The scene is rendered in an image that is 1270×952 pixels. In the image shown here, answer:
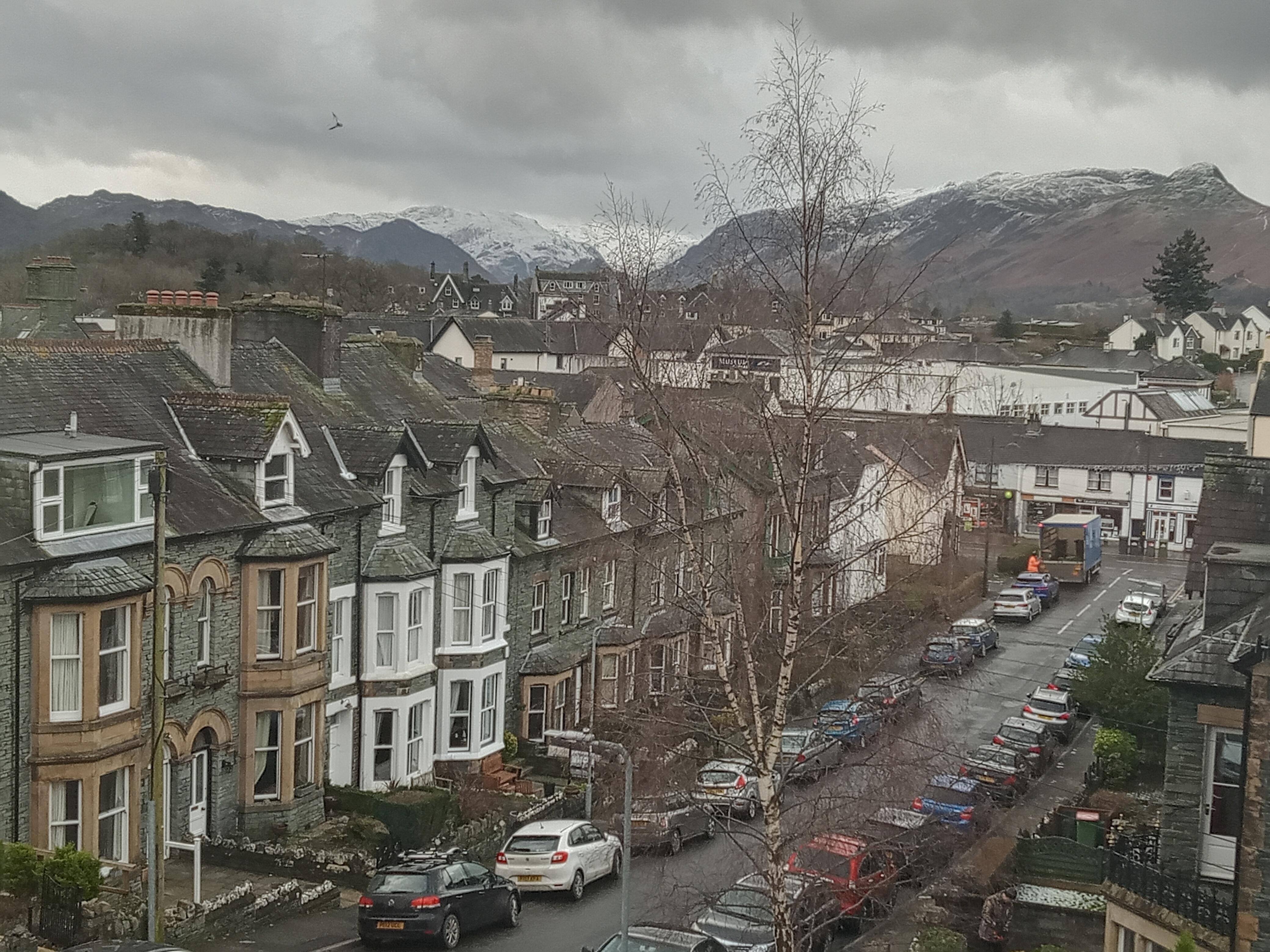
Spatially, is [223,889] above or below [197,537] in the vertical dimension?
below

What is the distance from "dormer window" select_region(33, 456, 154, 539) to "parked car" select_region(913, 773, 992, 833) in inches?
604

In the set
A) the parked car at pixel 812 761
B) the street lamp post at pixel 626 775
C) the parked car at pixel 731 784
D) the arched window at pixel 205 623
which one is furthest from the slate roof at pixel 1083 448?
the parked car at pixel 812 761

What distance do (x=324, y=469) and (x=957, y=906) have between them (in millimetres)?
16208

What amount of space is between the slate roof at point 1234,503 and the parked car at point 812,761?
26.4ft

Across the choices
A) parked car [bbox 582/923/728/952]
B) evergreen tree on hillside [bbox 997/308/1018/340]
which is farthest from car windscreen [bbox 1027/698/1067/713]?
evergreen tree on hillside [bbox 997/308/1018/340]

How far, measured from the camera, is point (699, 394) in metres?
22.5

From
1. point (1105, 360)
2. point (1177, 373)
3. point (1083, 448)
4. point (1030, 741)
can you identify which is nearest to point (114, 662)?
point (1030, 741)

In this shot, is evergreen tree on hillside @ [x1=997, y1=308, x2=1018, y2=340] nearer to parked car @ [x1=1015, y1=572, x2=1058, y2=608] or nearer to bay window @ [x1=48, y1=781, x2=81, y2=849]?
parked car @ [x1=1015, y1=572, x2=1058, y2=608]

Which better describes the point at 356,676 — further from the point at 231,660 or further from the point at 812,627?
the point at 812,627

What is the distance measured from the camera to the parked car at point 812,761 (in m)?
17.2

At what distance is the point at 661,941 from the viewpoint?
19.5m

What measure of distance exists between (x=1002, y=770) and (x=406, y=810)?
15.3 m

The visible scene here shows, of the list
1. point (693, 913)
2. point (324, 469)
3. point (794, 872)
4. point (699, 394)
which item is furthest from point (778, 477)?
point (324, 469)

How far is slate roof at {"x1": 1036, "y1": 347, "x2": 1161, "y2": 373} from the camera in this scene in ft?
399
